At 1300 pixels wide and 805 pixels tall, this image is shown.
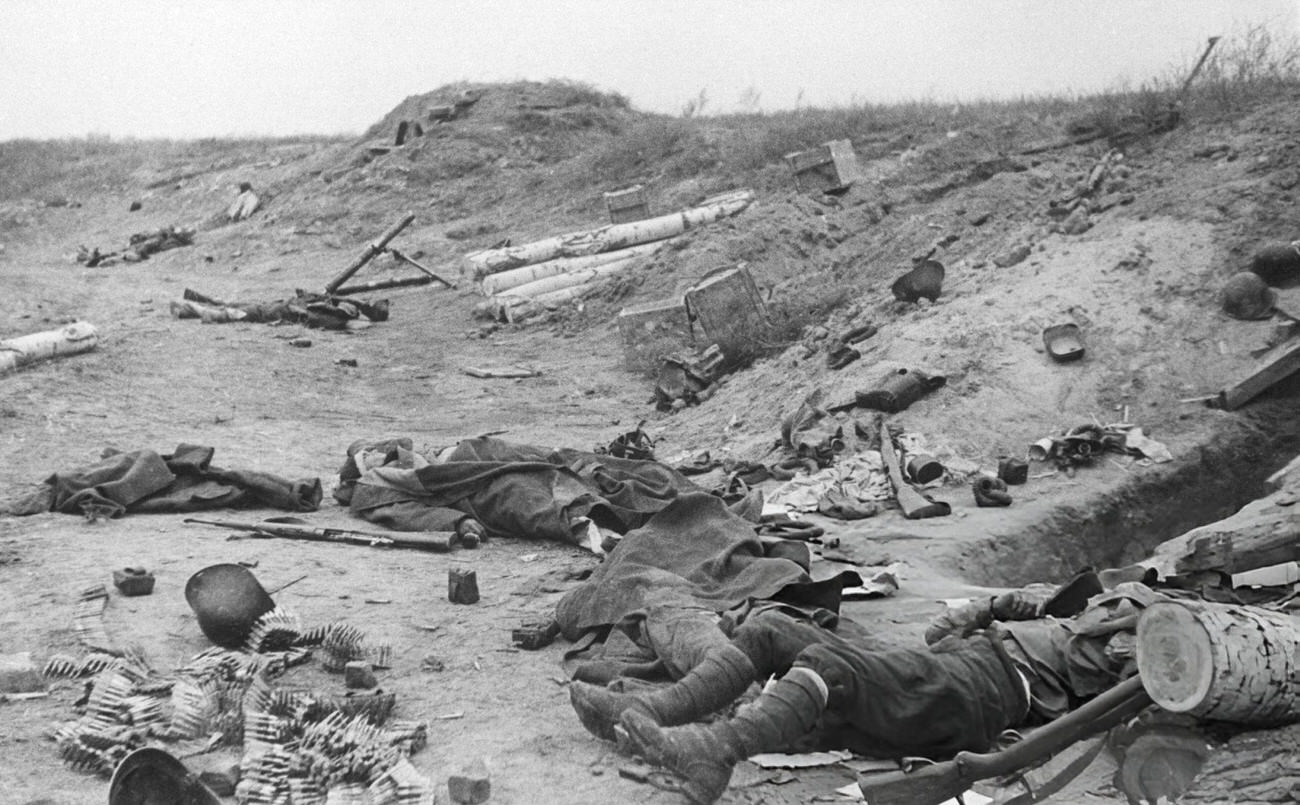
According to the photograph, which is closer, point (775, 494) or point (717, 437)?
point (775, 494)

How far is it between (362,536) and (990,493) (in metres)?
3.51

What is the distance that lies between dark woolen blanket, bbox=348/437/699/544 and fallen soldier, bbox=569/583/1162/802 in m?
2.51

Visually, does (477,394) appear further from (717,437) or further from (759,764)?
(759,764)

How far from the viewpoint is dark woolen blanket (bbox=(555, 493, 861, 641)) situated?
4.57m

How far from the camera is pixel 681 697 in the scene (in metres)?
3.41

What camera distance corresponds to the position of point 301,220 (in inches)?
849

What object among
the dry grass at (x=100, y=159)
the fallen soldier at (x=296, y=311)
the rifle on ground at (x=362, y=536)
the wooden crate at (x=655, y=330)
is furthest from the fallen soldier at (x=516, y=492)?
the dry grass at (x=100, y=159)

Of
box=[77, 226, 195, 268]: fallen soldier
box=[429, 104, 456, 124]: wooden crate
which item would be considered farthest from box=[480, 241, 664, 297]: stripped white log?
box=[429, 104, 456, 124]: wooden crate

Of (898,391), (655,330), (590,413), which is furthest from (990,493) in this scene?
(655,330)

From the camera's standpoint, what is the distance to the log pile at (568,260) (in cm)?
1465

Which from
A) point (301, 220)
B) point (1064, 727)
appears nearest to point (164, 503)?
point (1064, 727)

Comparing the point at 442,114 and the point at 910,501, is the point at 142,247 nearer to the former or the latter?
the point at 442,114

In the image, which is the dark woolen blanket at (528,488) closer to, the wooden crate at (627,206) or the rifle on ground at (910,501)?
the rifle on ground at (910,501)

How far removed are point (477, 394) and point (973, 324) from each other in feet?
16.2
